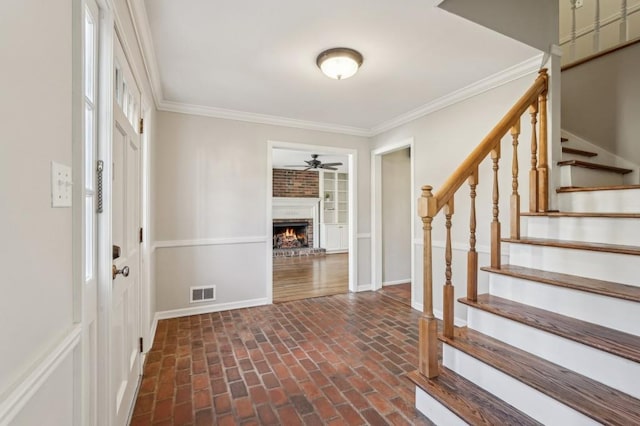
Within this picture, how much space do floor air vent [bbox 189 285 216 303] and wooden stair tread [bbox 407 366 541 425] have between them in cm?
252

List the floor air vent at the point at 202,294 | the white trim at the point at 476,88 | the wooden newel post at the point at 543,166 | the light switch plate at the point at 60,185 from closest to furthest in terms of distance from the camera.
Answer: the light switch plate at the point at 60,185 < the wooden newel post at the point at 543,166 < the white trim at the point at 476,88 < the floor air vent at the point at 202,294

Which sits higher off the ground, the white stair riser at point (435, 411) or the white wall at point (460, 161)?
the white wall at point (460, 161)

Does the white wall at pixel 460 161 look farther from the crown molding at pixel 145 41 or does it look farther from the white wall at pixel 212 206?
the crown molding at pixel 145 41

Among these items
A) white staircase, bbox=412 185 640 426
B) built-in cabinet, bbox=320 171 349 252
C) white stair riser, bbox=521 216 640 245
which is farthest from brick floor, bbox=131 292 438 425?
built-in cabinet, bbox=320 171 349 252

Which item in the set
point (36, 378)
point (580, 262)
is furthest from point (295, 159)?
point (36, 378)

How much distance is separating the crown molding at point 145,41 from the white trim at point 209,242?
A: 5.09 feet

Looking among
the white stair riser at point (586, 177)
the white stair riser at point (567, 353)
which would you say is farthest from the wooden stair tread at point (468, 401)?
the white stair riser at point (586, 177)

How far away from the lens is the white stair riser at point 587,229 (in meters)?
1.73

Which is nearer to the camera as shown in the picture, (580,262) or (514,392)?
(514,392)

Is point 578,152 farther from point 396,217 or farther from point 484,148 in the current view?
point 396,217

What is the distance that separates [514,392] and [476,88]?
2.59 m

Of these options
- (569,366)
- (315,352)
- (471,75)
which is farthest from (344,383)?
(471,75)

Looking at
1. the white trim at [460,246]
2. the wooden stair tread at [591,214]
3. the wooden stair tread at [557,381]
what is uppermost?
A: the wooden stair tread at [591,214]

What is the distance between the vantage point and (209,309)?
3455mm
